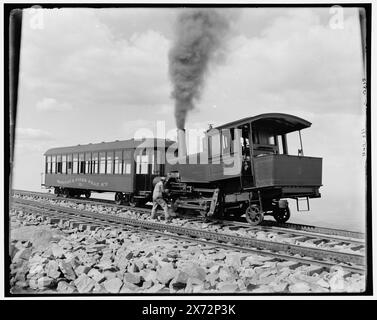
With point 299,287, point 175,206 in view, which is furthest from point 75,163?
point 299,287

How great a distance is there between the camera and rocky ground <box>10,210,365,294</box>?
4.33m

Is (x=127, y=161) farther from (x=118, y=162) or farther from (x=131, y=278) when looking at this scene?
(x=131, y=278)

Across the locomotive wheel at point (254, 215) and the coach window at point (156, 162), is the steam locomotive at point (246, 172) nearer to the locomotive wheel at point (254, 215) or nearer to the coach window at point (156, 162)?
the locomotive wheel at point (254, 215)

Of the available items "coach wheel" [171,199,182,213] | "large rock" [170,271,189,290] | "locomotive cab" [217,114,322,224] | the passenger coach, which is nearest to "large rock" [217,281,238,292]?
"large rock" [170,271,189,290]

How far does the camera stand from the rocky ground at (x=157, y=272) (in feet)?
14.2

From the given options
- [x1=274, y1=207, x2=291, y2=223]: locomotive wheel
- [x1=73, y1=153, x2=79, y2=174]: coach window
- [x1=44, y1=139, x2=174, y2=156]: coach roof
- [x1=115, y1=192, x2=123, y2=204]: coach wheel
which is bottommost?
[x1=274, y1=207, x2=291, y2=223]: locomotive wheel

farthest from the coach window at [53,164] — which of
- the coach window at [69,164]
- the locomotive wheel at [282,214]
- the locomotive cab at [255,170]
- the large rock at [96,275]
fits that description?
the large rock at [96,275]

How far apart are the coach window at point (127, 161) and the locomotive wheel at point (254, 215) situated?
610cm

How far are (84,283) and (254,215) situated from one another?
5.05 meters

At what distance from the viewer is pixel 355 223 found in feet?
15.0

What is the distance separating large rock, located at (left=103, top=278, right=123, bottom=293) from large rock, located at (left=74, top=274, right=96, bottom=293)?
7.0 inches

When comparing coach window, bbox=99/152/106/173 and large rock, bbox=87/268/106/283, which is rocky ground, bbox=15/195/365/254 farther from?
coach window, bbox=99/152/106/173

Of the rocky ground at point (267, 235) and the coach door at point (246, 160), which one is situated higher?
the coach door at point (246, 160)
